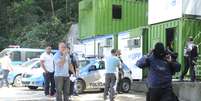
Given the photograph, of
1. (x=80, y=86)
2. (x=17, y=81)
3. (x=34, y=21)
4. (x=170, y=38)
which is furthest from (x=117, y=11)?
(x=34, y=21)

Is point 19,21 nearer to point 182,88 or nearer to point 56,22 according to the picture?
point 56,22

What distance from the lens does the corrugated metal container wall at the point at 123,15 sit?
98.7 feet

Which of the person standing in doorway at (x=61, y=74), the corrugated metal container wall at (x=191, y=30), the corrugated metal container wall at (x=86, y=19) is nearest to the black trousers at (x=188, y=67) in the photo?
the corrugated metal container wall at (x=191, y=30)

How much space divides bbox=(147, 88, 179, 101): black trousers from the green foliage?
106 ft

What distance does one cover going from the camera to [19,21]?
4712 centimetres

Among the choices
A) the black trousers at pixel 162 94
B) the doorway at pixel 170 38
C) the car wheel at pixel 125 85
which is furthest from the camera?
the doorway at pixel 170 38

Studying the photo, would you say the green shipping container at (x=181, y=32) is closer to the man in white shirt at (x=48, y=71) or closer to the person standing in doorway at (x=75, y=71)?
the person standing in doorway at (x=75, y=71)

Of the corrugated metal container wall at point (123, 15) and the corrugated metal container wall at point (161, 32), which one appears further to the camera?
the corrugated metal container wall at point (123, 15)

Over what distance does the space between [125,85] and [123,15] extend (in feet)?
38.9

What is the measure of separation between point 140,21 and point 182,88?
16.3 m

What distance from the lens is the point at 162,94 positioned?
26.6ft

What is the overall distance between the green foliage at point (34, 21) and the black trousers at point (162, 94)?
3232 centimetres

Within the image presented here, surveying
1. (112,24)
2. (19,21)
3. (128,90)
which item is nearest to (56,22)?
(19,21)

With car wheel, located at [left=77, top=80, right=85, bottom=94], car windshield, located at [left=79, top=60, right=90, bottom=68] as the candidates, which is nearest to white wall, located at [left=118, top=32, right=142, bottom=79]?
car windshield, located at [left=79, top=60, right=90, bottom=68]
